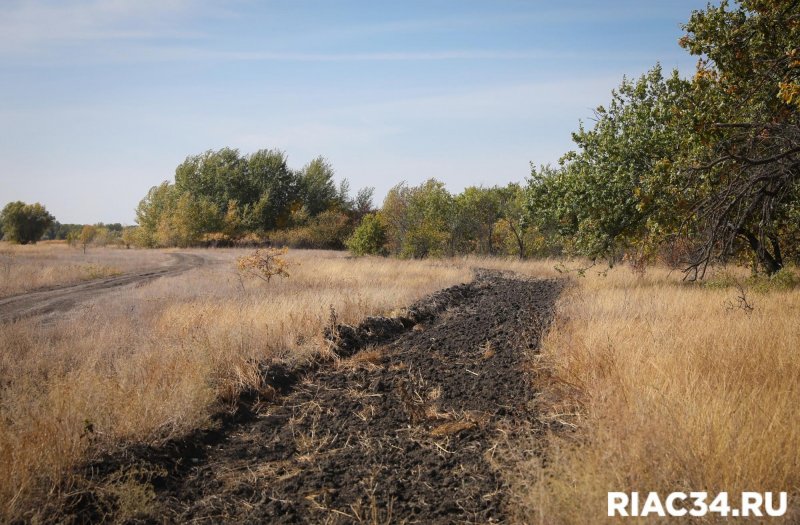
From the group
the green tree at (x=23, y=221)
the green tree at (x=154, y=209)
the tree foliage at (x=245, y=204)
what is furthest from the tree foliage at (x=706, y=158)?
the green tree at (x=23, y=221)

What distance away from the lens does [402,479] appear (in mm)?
4980

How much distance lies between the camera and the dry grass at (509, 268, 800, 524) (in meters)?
3.86

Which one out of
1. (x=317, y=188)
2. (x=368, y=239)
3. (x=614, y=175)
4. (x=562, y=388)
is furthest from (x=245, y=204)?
(x=562, y=388)

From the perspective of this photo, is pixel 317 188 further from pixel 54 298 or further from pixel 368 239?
pixel 54 298

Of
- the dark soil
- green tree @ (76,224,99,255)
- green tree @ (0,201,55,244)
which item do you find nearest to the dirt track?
the dark soil

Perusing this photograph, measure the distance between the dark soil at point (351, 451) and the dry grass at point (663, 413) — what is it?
489mm

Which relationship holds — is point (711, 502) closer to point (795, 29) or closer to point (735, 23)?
point (795, 29)

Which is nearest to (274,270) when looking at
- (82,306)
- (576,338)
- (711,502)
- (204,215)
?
(82,306)

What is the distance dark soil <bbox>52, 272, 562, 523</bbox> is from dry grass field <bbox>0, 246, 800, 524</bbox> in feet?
0.95

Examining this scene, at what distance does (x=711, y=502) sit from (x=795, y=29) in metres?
7.34

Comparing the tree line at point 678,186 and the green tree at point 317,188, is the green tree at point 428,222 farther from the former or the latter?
the green tree at point 317,188

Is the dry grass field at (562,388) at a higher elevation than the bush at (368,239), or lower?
lower

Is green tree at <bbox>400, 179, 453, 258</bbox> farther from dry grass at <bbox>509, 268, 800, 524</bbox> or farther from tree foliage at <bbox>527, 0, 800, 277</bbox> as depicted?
dry grass at <bbox>509, 268, 800, 524</bbox>

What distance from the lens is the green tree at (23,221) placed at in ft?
212
